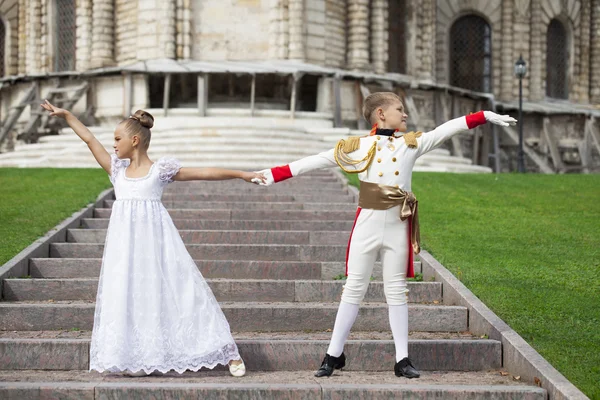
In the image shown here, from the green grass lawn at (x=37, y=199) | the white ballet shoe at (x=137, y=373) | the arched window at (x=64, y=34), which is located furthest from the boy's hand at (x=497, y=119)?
the arched window at (x=64, y=34)

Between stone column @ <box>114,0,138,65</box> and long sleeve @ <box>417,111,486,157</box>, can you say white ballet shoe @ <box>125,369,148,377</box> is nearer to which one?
long sleeve @ <box>417,111,486,157</box>

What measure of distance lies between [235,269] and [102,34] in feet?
75.2

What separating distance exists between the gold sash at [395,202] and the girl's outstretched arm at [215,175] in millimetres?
754

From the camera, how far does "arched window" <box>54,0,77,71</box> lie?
3272 cm

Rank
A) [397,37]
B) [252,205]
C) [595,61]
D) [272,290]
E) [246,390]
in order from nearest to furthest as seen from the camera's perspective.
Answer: [246,390] < [272,290] < [252,205] < [397,37] < [595,61]

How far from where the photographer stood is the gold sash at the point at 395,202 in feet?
20.3

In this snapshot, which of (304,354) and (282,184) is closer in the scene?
(304,354)

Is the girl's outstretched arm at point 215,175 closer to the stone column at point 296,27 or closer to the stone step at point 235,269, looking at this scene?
the stone step at point 235,269

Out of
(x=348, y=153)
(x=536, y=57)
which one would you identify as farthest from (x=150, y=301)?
(x=536, y=57)

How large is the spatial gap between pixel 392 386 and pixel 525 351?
3.42ft

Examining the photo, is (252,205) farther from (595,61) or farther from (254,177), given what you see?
(595,61)

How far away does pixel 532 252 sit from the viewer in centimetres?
1016

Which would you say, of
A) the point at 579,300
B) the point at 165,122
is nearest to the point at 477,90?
the point at 165,122

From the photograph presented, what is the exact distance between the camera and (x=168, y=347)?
20.2 ft
